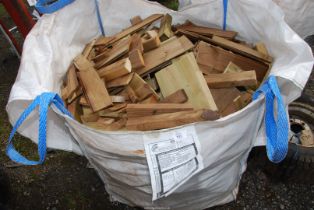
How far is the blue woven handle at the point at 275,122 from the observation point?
1.16m

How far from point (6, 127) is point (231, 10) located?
6.52 ft

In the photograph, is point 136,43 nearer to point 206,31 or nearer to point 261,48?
point 206,31

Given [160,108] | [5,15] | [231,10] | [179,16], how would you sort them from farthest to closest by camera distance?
[5,15] < [179,16] < [231,10] < [160,108]

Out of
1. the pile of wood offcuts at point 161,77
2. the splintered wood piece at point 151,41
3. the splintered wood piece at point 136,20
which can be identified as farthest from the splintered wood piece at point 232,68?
the splintered wood piece at point 136,20

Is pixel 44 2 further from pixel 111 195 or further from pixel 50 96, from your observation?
pixel 111 195

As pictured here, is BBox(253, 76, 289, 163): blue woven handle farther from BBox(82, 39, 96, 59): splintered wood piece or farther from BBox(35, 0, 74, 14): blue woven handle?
BBox(35, 0, 74, 14): blue woven handle

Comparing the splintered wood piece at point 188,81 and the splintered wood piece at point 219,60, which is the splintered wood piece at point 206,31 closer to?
the splintered wood piece at point 219,60

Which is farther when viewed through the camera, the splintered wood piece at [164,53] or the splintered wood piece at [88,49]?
the splintered wood piece at [88,49]

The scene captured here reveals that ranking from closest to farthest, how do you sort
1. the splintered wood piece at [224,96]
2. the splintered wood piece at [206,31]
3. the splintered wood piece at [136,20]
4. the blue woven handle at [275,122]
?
the blue woven handle at [275,122] → the splintered wood piece at [224,96] → the splintered wood piece at [206,31] → the splintered wood piece at [136,20]

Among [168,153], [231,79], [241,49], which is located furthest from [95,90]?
[241,49]

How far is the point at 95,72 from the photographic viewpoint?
158 centimetres

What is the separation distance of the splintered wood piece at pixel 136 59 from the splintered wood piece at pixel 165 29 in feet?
0.86

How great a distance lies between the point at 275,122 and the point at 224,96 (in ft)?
0.95

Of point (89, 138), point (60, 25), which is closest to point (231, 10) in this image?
point (60, 25)
